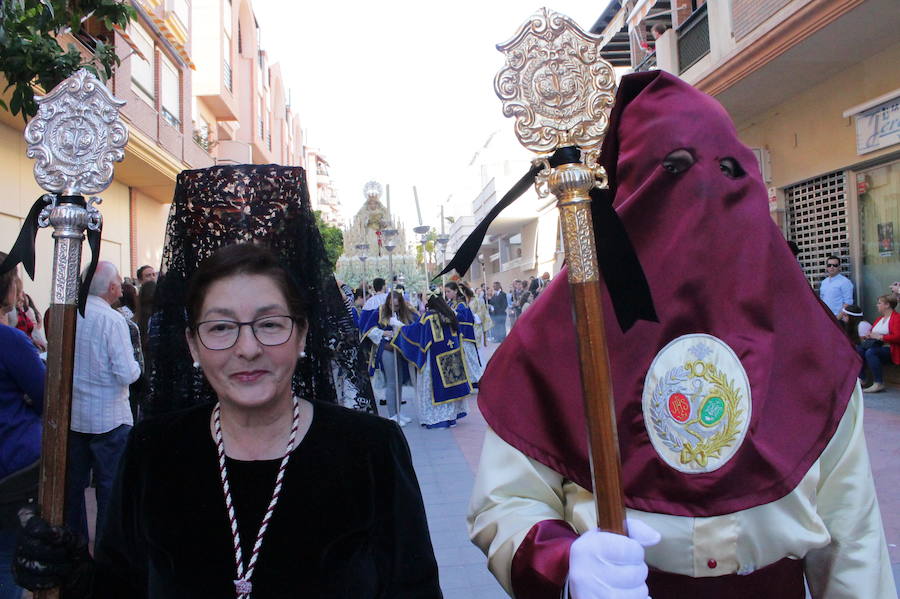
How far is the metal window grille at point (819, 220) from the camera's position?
986 centimetres

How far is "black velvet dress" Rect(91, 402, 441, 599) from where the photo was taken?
1.62m

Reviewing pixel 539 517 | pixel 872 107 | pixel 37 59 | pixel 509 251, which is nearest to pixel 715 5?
pixel 872 107

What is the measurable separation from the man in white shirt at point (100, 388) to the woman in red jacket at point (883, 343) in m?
8.06

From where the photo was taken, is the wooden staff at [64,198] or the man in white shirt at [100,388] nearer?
the wooden staff at [64,198]

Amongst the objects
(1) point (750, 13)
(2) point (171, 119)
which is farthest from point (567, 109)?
(2) point (171, 119)

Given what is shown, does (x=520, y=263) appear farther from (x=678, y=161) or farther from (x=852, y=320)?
(x=678, y=161)

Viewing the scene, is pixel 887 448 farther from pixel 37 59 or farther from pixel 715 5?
pixel 715 5

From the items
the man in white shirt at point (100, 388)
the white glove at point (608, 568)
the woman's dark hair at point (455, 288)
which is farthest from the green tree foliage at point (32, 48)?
the woman's dark hair at point (455, 288)

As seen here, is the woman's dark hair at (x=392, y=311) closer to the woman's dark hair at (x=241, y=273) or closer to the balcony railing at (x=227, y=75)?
the woman's dark hair at (x=241, y=273)

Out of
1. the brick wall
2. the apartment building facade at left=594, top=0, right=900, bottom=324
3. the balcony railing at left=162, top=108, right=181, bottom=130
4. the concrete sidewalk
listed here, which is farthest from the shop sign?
the balcony railing at left=162, top=108, right=181, bottom=130

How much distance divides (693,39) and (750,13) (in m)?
2.42

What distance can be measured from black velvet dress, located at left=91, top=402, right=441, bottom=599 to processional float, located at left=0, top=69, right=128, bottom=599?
0.17 m

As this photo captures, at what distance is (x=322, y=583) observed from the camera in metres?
1.61

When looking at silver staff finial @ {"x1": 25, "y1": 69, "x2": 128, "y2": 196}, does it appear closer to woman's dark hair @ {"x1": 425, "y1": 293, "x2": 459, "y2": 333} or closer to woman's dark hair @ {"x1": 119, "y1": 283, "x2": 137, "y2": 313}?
woman's dark hair @ {"x1": 119, "y1": 283, "x2": 137, "y2": 313}
